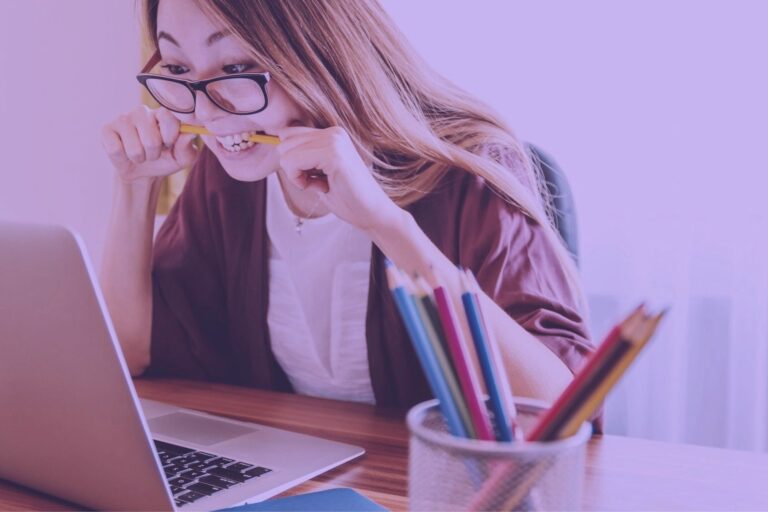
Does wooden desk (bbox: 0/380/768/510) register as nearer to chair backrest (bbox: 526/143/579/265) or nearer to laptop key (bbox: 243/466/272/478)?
laptop key (bbox: 243/466/272/478)

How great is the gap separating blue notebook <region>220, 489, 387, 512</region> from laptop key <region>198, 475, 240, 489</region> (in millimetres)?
42

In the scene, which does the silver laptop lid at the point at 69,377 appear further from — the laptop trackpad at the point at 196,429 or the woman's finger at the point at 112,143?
the woman's finger at the point at 112,143

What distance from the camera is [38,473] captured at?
59 cm

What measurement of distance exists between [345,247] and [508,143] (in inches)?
11.1

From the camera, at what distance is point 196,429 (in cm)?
78

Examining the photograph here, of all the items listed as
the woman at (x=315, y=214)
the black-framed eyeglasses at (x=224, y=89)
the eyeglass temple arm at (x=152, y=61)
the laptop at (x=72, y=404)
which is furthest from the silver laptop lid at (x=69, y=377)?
the eyeglass temple arm at (x=152, y=61)

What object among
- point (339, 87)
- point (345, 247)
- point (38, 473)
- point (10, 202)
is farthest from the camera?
point (10, 202)

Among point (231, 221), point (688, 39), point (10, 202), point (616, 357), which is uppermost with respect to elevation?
point (688, 39)

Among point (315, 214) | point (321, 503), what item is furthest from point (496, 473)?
point (315, 214)

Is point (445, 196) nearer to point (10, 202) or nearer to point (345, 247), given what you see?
point (345, 247)

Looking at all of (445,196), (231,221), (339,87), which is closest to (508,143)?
(445,196)

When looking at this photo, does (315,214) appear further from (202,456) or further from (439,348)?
(439,348)

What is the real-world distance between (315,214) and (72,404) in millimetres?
729

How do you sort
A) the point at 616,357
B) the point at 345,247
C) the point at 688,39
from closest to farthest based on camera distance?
the point at 616,357 → the point at 345,247 → the point at 688,39
